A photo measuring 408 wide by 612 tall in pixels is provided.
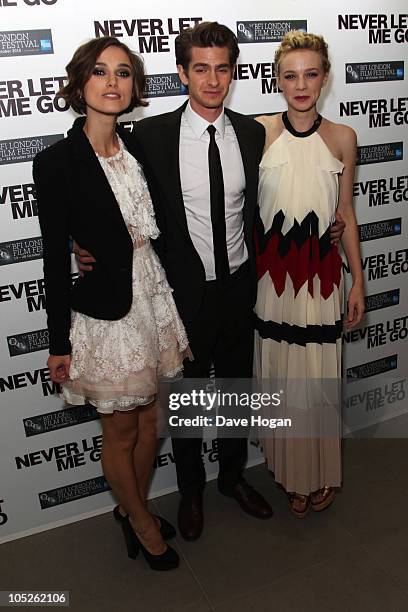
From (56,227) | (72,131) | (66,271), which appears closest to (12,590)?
(66,271)

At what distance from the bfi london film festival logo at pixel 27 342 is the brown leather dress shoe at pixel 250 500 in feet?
3.48

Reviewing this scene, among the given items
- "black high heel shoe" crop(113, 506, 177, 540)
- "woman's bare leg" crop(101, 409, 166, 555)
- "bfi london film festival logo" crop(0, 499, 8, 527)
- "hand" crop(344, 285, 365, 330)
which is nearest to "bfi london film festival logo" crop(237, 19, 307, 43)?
"hand" crop(344, 285, 365, 330)

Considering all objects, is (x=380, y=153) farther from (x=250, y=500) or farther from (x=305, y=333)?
(x=250, y=500)

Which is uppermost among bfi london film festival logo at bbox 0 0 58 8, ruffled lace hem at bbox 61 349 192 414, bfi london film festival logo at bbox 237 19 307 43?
bfi london film festival logo at bbox 0 0 58 8

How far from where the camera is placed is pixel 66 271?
1812 mm

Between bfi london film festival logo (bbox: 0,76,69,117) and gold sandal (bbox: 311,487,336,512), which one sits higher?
bfi london film festival logo (bbox: 0,76,69,117)

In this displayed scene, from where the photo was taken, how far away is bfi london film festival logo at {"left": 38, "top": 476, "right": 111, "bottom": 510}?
103 inches

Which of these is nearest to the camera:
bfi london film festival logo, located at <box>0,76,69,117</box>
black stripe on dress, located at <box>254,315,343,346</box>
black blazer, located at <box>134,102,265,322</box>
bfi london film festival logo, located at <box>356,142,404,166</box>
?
black blazer, located at <box>134,102,265,322</box>

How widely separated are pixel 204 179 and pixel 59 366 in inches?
31.5

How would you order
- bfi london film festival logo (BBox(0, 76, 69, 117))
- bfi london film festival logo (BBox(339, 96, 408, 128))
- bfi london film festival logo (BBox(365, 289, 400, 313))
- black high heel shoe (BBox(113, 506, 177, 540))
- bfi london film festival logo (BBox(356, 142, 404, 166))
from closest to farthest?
bfi london film festival logo (BBox(0, 76, 69, 117)) < black high heel shoe (BBox(113, 506, 177, 540)) < bfi london film festival logo (BBox(339, 96, 408, 128)) < bfi london film festival logo (BBox(356, 142, 404, 166)) < bfi london film festival logo (BBox(365, 289, 400, 313))

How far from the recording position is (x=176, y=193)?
6.50 ft

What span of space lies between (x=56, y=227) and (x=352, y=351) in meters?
1.90

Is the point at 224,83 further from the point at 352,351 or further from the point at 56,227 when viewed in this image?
the point at 352,351

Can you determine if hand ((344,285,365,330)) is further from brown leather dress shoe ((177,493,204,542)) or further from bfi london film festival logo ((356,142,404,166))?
brown leather dress shoe ((177,493,204,542))
